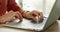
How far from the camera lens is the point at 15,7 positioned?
1.05m

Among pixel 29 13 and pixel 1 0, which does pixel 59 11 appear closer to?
pixel 29 13

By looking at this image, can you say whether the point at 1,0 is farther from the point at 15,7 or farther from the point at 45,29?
the point at 45,29

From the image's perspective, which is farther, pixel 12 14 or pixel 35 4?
pixel 35 4

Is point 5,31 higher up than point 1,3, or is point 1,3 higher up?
point 1,3

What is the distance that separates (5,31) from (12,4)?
0.45 m

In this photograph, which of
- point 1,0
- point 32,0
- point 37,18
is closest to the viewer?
point 37,18

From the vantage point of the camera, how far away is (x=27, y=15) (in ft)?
2.91

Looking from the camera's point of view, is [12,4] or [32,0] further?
[32,0]

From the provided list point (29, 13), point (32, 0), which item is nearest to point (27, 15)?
point (29, 13)

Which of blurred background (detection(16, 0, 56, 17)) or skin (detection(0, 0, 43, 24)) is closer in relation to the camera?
skin (detection(0, 0, 43, 24))

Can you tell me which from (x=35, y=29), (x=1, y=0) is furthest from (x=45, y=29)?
(x=1, y=0)

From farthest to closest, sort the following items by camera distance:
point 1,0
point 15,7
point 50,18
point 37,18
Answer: point 15,7, point 1,0, point 37,18, point 50,18

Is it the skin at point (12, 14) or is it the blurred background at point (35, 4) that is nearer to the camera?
the skin at point (12, 14)

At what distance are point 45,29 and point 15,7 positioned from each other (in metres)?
0.46
